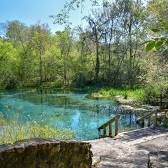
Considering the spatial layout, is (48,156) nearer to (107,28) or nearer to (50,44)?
(107,28)

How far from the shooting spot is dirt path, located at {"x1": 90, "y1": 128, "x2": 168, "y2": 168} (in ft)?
36.7

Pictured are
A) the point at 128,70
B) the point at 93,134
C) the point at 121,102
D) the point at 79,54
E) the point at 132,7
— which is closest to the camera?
the point at 93,134

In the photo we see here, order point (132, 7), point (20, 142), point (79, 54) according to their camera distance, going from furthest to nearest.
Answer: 1. point (79, 54)
2. point (132, 7)
3. point (20, 142)

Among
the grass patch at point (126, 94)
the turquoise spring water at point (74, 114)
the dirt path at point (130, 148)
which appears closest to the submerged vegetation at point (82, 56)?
the grass patch at point (126, 94)

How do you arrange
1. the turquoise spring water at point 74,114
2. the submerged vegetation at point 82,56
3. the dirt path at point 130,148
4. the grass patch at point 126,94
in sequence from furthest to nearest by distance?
the submerged vegetation at point 82,56
the grass patch at point 126,94
the turquoise spring water at point 74,114
the dirt path at point 130,148

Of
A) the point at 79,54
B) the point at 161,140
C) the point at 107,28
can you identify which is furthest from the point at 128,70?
the point at 161,140

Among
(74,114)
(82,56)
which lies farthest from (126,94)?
(82,56)

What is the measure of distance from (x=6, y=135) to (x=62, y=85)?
139ft

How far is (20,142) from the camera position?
5508 millimetres

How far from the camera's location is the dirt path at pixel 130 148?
11.2 meters

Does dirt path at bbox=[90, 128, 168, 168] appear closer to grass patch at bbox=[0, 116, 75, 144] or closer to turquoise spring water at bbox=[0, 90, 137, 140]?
grass patch at bbox=[0, 116, 75, 144]

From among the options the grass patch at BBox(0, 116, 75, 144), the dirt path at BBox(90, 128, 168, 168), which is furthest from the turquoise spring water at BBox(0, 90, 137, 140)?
Answer: the grass patch at BBox(0, 116, 75, 144)

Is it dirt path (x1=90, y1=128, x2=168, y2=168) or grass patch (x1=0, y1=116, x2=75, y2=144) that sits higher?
grass patch (x1=0, y1=116, x2=75, y2=144)

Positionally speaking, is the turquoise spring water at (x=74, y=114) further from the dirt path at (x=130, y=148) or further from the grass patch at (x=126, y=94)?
the dirt path at (x=130, y=148)
